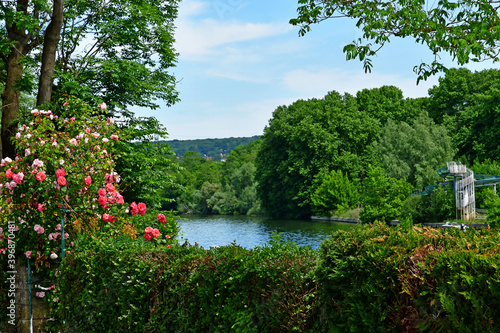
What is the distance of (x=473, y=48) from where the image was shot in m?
9.93

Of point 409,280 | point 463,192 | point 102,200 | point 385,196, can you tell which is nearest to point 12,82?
point 102,200

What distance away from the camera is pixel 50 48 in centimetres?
1126

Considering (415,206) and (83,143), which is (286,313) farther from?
(415,206)

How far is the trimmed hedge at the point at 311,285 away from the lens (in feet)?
11.1

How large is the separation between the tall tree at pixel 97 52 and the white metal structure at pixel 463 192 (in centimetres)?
2278

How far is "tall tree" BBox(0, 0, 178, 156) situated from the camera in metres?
13.3

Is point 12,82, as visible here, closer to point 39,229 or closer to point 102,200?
point 39,229

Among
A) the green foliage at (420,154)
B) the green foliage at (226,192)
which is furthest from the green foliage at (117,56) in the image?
the green foliage at (226,192)

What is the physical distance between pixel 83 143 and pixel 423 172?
4230 cm

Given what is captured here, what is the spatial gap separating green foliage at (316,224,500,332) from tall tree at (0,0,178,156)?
960cm

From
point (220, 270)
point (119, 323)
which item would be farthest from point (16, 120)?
point (220, 270)

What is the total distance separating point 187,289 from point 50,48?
26.7 ft

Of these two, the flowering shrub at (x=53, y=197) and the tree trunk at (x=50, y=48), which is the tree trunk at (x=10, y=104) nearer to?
the tree trunk at (x=50, y=48)

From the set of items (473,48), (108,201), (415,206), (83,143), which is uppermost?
(473,48)
